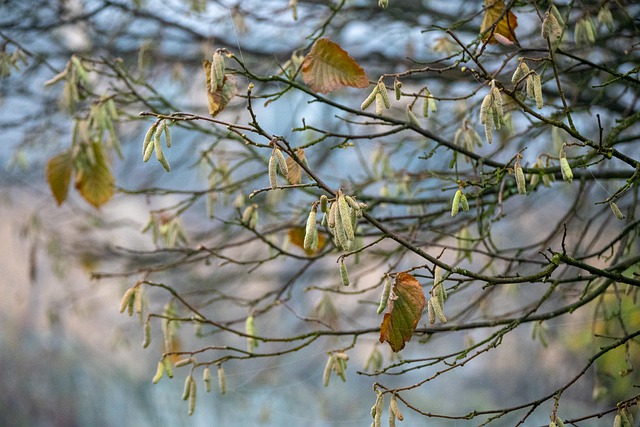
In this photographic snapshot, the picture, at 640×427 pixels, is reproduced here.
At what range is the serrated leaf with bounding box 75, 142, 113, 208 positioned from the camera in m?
1.92

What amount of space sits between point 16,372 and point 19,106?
2.77 meters

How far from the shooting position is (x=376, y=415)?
1218mm

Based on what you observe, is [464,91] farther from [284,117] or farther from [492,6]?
[492,6]

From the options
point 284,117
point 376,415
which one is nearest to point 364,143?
point 284,117

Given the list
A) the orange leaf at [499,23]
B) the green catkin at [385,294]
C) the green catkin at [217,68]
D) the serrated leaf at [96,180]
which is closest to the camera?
the green catkin at [385,294]

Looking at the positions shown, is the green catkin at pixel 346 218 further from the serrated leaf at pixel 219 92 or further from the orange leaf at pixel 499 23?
the orange leaf at pixel 499 23

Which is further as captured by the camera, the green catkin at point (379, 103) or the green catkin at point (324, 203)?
the green catkin at point (379, 103)

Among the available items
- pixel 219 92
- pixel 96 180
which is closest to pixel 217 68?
pixel 219 92

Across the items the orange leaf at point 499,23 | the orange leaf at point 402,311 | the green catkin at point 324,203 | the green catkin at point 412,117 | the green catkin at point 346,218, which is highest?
the orange leaf at point 499,23

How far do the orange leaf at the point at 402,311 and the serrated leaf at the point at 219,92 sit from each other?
422 millimetres

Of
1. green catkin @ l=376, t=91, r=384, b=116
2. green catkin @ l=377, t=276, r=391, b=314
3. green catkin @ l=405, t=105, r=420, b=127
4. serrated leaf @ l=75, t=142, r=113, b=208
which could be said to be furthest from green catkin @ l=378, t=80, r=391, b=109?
serrated leaf @ l=75, t=142, r=113, b=208

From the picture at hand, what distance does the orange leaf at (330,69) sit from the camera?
136 centimetres

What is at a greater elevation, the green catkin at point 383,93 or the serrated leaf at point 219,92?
the serrated leaf at point 219,92

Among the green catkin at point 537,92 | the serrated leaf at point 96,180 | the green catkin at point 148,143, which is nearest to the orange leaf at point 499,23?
the green catkin at point 537,92
